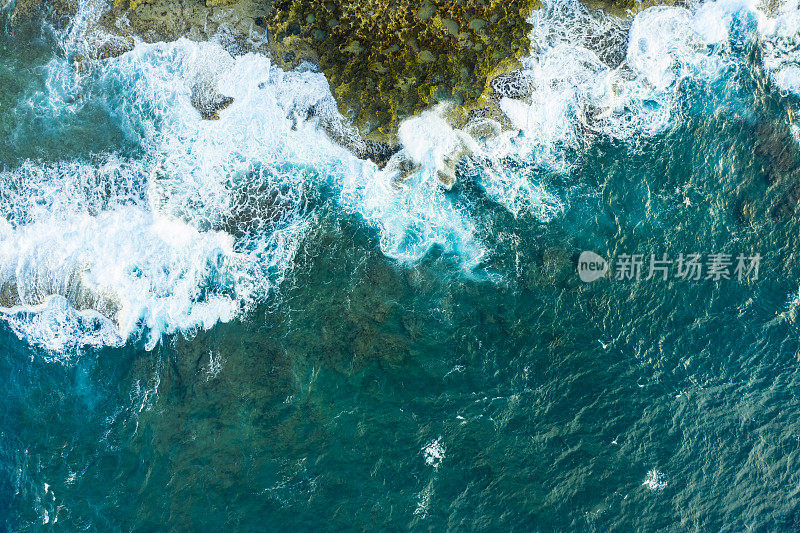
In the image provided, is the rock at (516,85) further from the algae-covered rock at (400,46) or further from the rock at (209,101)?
the rock at (209,101)

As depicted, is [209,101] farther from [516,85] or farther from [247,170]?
[516,85]

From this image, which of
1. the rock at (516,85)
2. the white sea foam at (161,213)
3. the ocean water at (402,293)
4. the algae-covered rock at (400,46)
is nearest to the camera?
the ocean water at (402,293)

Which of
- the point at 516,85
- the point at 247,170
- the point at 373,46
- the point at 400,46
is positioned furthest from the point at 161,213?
the point at 516,85

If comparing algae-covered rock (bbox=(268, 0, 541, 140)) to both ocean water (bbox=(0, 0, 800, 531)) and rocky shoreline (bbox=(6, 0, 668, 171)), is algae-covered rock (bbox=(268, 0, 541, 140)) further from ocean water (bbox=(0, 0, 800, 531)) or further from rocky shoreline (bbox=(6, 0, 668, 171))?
ocean water (bbox=(0, 0, 800, 531))

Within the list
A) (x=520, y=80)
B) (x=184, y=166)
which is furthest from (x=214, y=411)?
(x=520, y=80)

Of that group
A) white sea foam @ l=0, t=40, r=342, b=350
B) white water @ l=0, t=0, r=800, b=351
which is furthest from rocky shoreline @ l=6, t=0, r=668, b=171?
white sea foam @ l=0, t=40, r=342, b=350

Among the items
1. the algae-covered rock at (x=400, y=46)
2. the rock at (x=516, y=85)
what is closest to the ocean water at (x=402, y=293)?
the rock at (x=516, y=85)
